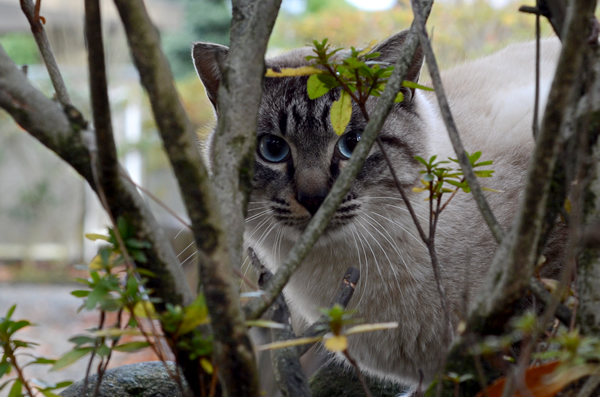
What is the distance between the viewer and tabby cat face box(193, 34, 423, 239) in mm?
1829

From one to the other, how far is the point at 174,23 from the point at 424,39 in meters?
13.5

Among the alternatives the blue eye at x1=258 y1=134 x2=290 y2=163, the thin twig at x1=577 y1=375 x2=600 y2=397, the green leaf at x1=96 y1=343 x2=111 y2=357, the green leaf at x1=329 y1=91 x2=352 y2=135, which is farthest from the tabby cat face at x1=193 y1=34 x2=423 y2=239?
the thin twig at x1=577 y1=375 x2=600 y2=397

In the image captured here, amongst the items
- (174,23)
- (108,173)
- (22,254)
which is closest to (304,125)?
(108,173)

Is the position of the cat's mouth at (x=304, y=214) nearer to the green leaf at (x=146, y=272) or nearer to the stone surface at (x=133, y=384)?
the stone surface at (x=133, y=384)

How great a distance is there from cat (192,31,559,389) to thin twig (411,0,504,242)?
2.52 feet

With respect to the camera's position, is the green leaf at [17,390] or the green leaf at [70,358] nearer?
the green leaf at [70,358]

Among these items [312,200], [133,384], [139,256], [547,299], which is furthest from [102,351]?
[133,384]

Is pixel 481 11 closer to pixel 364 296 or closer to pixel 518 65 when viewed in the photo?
pixel 518 65

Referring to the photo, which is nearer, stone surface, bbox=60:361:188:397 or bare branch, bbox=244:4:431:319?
bare branch, bbox=244:4:431:319

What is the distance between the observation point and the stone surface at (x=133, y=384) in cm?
187

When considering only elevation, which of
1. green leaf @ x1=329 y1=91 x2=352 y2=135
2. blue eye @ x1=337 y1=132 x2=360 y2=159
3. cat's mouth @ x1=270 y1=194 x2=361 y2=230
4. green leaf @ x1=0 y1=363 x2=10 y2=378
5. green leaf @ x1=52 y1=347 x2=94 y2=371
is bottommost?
green leaf @ x1=0 y1=363 x2=10 y2=378

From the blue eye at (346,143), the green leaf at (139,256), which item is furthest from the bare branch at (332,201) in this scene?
the blue eye at (346,143)

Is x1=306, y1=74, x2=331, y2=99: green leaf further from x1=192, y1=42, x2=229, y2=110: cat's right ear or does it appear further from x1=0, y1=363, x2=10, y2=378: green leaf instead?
x1=192, y1=42, x2=229, y2=110: cat's right ear

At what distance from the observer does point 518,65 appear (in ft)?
9.55
